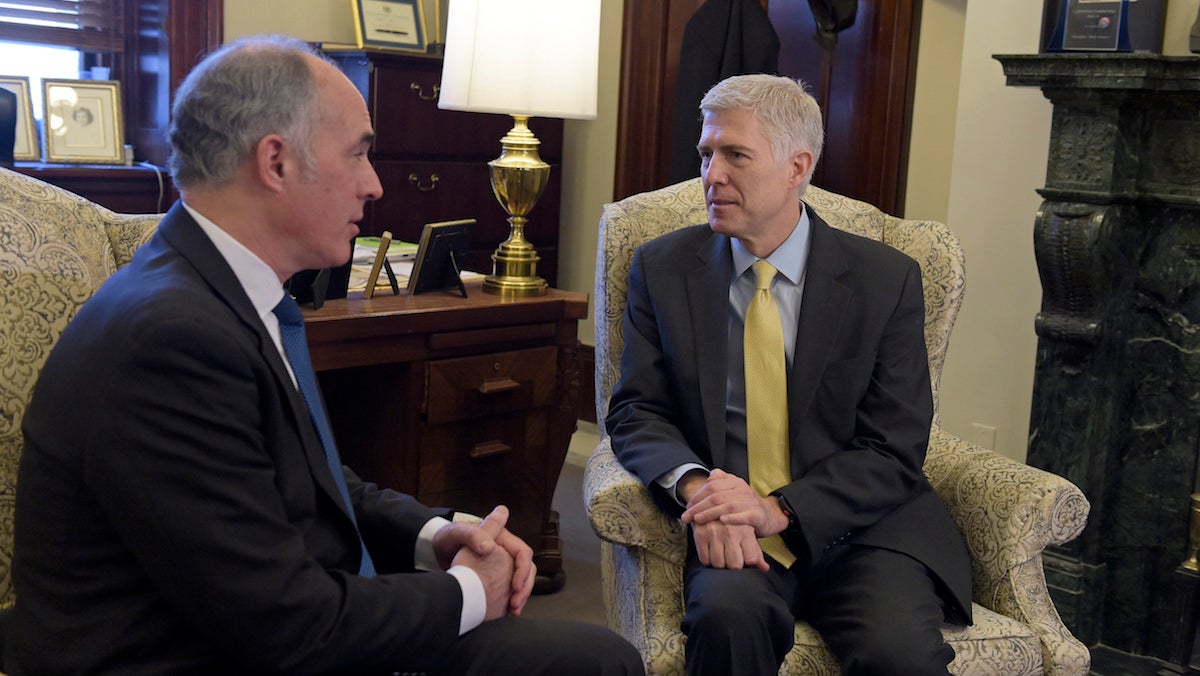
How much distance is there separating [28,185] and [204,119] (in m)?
0.68

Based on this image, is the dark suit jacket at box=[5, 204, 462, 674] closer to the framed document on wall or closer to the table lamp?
the table lamp

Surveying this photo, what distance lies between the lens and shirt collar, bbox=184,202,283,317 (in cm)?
139

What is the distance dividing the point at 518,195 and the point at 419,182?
1.40 metres

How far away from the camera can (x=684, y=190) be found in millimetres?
2619

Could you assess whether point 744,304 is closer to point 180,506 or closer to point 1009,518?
point 1009,518

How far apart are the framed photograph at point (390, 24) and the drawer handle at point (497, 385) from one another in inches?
69.0

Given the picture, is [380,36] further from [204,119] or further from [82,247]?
[204,119]

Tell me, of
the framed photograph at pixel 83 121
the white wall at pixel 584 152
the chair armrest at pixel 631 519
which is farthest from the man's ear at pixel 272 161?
the white wall at pixel 584 152

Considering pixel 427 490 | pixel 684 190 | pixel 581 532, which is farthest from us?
pixel 581 532

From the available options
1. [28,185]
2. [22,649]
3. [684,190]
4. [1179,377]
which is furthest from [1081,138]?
[22,649]

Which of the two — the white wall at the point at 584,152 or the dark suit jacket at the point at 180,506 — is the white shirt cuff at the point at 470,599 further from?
the white wall at the point at 584,152

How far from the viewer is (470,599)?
1.50m

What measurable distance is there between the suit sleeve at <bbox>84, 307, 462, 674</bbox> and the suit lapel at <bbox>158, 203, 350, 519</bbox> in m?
0.04

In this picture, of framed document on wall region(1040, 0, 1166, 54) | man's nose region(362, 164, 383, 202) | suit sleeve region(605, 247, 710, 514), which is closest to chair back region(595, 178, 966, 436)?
suit sleeve region(605, 247, 710, 514)
